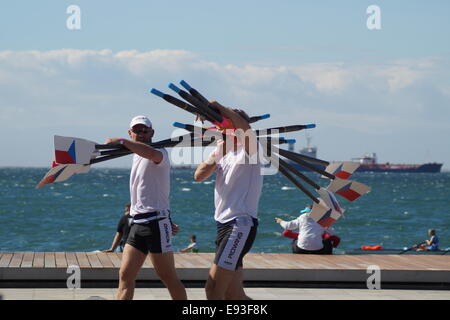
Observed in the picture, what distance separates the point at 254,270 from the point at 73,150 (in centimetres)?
414

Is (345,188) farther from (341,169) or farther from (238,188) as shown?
(238,188)

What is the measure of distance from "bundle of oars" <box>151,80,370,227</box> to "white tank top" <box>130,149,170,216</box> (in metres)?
0.44

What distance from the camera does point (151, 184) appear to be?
8.06 m

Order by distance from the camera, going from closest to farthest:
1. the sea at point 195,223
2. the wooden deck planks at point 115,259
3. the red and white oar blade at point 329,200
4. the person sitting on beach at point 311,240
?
the red and white oar blade at point 329,200 < the wooden deck planks at point 115,259 < the person sitting on beach at point 311,240 < the sea at point 195,223

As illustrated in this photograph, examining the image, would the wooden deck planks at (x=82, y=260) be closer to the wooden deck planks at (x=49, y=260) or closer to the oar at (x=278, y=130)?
the wooden deck planks at (x=49, y=260)

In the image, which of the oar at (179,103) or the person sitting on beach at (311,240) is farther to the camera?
the person sitting on beach at (311,240)

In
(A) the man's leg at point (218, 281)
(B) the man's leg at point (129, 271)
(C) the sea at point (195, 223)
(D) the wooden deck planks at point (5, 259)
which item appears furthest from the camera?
(C) the sea at point (195, 223)

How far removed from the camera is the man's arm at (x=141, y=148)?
7.50 metres

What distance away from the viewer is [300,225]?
13.7 meters

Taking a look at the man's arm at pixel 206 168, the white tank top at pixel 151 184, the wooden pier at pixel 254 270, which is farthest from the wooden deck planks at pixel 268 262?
the man's arm at pixel 206 168

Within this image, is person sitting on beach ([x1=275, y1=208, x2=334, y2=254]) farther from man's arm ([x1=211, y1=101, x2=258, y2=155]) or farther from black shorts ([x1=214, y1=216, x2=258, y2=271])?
man's arm ([x1=211, y1=101, x2=258, y2=155])

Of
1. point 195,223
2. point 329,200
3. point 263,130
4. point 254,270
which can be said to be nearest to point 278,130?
point 263,130

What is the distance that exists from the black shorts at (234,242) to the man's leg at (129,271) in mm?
886
